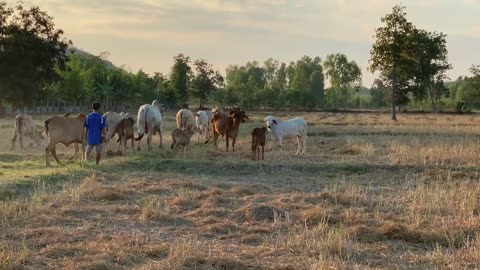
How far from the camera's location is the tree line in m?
48.6

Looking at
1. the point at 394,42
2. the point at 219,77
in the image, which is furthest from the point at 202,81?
the point at 394,42

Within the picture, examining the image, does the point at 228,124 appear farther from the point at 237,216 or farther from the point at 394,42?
the point at 394,42

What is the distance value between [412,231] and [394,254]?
3.62 feet

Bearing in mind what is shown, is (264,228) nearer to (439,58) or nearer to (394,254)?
(394,254)

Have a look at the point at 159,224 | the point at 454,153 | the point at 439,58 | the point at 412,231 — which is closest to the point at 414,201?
the point at 412,231

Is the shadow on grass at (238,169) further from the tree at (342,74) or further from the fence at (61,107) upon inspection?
the tree at (342,74)

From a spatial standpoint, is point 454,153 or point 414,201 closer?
point 414,201

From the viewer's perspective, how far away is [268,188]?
43.1ft

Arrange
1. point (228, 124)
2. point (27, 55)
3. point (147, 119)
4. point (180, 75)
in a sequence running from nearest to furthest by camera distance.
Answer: point (228, 124)
point (147, 119)
point (27, 55)
point (180, 75)

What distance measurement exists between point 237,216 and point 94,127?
300 inches

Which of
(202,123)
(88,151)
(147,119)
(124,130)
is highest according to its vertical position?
(147,119)

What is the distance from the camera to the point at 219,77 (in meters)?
103

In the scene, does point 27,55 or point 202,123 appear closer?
point 202,123

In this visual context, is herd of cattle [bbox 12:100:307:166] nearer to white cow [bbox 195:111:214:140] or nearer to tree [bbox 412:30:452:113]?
white cow [bbox 195:111:214:140]
